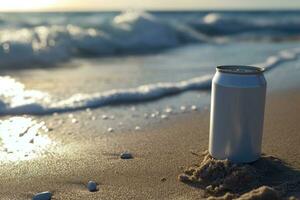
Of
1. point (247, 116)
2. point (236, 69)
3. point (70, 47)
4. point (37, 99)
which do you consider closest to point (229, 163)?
point (247, 116)

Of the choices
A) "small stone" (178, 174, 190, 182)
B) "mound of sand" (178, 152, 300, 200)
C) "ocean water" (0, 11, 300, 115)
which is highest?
"mound of sand" (178, 152, 300, 200)

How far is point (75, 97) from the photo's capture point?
579 cm

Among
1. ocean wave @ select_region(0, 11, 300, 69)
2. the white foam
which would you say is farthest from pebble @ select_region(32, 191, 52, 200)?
ocean wave @ select_region(0, 11, 300, 69)

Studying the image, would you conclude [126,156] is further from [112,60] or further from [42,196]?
[112,60]

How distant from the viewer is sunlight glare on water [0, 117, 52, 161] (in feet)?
11.8

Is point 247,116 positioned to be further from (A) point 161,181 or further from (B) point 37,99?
(B) point 37,99

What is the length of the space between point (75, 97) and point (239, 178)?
134 inches

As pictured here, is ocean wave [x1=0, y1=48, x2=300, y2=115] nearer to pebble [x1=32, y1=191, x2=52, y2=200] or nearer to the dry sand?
the dry sand

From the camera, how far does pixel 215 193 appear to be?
2721 millimetres

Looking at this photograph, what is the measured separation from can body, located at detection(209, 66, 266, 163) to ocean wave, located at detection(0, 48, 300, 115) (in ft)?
8.70

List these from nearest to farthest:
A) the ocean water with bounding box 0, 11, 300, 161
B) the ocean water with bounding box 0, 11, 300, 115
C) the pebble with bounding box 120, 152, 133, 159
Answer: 1. the pebble with bounding box 120, 152, 133, 159
2. the ocean water with bounding box 0, 11, 300, 161
3. the ocean water with bounding box 0, 11, 300, 115

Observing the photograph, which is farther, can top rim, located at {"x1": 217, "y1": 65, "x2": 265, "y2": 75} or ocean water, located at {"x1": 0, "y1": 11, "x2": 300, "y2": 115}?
ocean water, located at {"x1": 0, "y1": 11, "x2": 300, "y2": 115}

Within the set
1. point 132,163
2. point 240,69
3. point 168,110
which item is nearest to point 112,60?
point 168,110

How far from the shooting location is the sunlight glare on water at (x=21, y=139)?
3.61 metres
